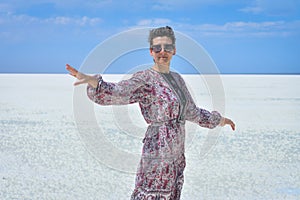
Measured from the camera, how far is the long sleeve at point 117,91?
2.03 metres

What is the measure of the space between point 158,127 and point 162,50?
40 cm

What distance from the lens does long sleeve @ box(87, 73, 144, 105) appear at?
6.66ft

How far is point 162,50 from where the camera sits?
2.23 meters

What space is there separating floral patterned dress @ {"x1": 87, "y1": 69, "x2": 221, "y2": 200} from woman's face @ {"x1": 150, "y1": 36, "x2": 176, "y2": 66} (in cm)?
7

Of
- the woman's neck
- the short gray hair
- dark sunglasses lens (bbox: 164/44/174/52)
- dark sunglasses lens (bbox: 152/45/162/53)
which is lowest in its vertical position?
the woman's neck

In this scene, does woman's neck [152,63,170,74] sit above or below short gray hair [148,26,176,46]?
below

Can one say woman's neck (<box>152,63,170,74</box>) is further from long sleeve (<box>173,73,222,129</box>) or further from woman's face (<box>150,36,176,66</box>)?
long sleeve (<box>173,73,222,129</box>)

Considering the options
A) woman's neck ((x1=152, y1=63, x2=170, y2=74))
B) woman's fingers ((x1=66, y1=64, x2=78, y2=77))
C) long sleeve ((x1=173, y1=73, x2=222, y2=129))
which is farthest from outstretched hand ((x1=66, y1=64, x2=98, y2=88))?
long sleeve ((x1=173, y1=73, x2=222, y2=129))

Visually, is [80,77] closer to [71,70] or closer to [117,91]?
[71,70]

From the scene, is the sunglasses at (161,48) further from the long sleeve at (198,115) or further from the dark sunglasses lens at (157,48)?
the long sleeve at (198,115)

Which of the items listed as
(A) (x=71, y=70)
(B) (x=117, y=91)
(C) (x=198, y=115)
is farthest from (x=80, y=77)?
(C) (x=198, y=115)

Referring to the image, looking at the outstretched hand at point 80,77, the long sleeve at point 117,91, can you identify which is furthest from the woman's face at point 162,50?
the outstretched hand at point 80,77

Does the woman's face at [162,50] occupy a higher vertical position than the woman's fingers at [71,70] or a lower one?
higher

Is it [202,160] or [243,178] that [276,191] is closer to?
[243,178]
